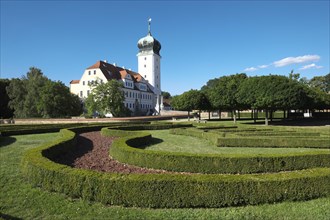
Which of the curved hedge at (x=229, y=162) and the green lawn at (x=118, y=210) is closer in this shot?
the green lawn at (x=118, y=210)

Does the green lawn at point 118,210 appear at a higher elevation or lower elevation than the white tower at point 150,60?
lower

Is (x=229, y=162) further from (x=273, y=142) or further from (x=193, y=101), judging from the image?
(x=193, y=101)

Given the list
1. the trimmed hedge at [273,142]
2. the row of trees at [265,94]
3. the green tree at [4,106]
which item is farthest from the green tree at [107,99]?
the trimmed hedge at [273,142]

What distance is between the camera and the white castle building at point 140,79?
6869 centimetres

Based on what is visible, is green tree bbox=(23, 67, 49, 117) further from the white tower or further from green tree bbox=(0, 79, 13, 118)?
the white tower

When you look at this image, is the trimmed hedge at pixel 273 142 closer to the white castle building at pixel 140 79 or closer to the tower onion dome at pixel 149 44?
the white castle building at pixel 140 79

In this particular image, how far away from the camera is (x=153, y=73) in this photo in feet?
294

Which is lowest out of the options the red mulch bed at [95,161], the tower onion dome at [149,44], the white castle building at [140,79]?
the red mulch bed at [95,161]

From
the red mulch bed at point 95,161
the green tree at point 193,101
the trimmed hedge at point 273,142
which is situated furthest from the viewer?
the green tree at point 193,101

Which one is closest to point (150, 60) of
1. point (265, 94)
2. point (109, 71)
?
point (109, 71)

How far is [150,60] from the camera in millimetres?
88125

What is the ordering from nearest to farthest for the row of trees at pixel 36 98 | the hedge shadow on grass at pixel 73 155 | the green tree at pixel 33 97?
1. the hedge shadow on grass at pixel 73 155
2. the row of trees at pixel 36 98
3. the green tree at pixel 33 97

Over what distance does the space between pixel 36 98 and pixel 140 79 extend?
33.6 metres

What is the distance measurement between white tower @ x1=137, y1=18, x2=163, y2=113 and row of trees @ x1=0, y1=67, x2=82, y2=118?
34.1 m
